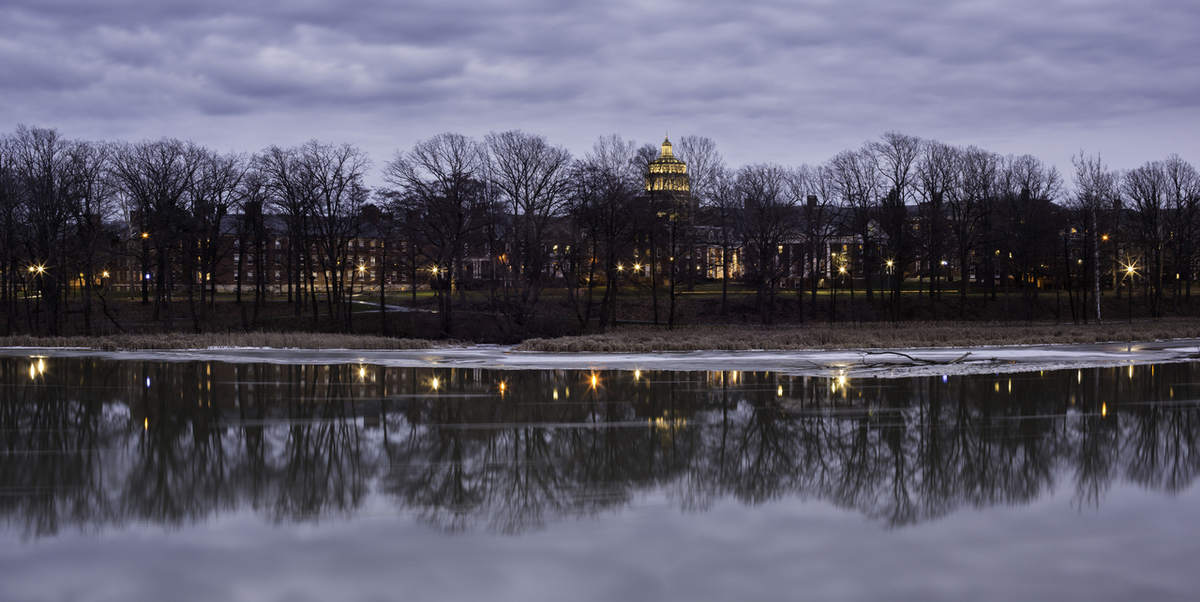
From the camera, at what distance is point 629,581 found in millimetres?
7113

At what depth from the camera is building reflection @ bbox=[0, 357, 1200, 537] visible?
9.62 metres

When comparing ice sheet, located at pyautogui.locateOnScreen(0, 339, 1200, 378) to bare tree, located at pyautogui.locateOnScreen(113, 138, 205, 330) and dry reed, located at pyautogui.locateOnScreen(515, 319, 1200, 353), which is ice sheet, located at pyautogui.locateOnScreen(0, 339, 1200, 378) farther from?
bare tree, located at pyautogui.locateOnScreen(113, 138, 205, 330)

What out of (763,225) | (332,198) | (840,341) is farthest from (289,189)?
(840,341)

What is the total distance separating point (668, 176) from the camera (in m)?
71.8

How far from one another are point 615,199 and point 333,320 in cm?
2360

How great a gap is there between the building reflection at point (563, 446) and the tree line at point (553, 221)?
3644 cm

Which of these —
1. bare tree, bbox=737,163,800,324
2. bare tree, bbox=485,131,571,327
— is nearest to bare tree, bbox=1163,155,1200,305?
bare tree, bbox=737,163,800,324

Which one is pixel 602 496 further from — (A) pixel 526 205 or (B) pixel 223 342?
(A) pixel 526 205

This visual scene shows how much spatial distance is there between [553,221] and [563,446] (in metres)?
48.3

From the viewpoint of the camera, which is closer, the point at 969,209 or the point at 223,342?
the point at 223,342

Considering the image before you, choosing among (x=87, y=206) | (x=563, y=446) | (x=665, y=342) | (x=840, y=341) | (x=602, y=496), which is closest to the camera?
(x=602, y=496)

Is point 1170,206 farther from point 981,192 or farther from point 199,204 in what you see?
point 199,204

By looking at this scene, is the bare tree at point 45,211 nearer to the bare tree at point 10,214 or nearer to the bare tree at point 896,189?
the bare tree at point 10,214

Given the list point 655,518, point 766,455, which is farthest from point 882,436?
point 655,518
